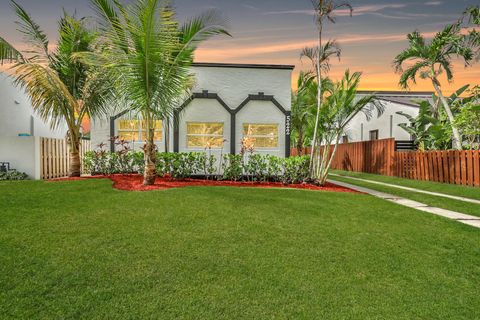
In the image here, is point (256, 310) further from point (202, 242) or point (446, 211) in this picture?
point (446, 211)

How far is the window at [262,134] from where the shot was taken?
15445 mm

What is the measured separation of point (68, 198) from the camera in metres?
7.95

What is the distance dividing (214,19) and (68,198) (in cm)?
632

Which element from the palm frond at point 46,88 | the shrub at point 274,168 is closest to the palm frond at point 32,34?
the palm frond at point 46,88

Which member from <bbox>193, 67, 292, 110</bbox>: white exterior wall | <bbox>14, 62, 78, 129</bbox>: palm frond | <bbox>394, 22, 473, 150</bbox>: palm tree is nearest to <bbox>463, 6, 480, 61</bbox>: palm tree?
<bbox>394, 22, 473, 150</bbox>: palm tree

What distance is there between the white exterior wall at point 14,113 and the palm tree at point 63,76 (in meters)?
7.86

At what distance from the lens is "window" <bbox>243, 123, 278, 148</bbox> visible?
50.7ft

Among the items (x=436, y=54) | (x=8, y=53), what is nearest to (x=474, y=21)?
(x=436, y=54)

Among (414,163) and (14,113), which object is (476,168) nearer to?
(414,163)

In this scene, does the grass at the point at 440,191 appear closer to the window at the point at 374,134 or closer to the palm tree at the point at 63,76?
the window at the point at 374,134

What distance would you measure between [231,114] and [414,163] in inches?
358

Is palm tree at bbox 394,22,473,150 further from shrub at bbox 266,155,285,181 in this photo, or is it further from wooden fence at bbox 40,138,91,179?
wooden fence at bbox 40,138,91,179

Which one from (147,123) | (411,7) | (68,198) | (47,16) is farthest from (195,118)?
(411,7)

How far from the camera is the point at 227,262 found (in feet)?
15.1
